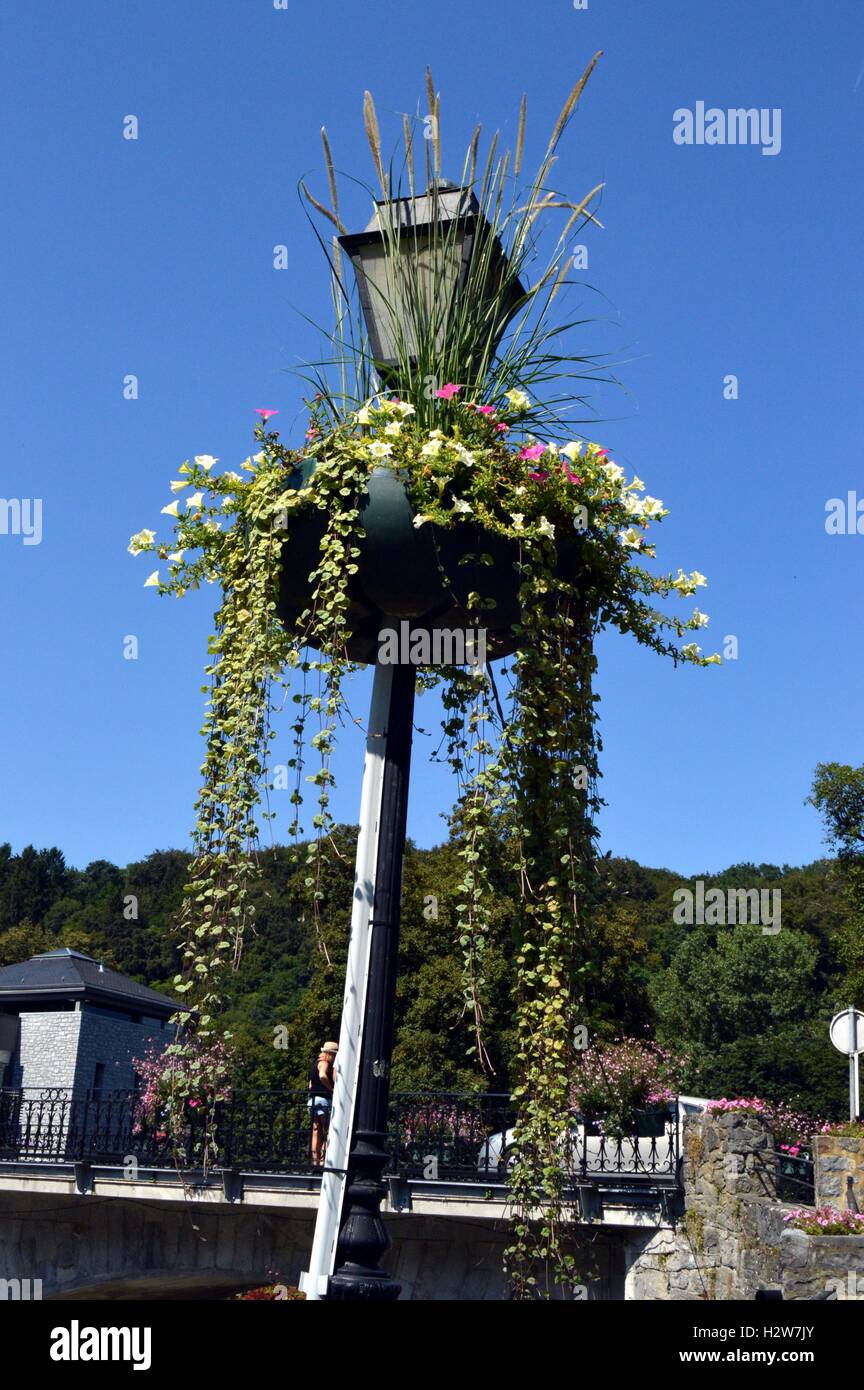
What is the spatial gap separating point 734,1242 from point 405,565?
7172 millimetres

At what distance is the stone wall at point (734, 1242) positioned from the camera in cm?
753

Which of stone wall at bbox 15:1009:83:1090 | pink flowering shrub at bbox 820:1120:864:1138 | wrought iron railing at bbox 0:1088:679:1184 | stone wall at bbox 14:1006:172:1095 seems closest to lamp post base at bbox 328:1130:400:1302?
wrought iron railing at bbox 0:1088:679:1184

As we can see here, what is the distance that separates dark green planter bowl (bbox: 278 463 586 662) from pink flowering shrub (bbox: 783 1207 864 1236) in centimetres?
600

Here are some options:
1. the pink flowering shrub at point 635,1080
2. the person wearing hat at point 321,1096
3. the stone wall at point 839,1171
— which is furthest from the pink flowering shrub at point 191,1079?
the pink flowering shrub at point 635,1080

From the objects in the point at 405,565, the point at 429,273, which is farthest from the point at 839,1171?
the point at 429,273

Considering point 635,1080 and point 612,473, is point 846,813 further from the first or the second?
point 612,473

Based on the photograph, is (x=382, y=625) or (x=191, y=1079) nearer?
(x=191, y=1079)

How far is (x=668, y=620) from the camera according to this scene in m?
4.10

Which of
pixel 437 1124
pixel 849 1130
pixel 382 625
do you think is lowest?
pixel 437 1124

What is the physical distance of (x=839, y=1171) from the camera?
9188mm

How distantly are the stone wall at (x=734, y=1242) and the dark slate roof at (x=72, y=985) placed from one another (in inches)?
675

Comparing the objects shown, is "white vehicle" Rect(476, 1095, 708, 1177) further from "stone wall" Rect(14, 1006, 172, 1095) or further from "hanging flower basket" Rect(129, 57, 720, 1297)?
"stone wall" Rect(14, 1006, 172, 1095)

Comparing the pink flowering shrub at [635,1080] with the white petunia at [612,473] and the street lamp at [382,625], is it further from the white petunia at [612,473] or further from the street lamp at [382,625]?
the white petunia at [612,473]
